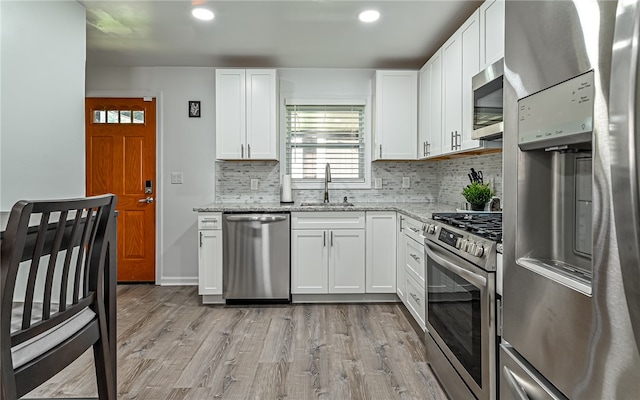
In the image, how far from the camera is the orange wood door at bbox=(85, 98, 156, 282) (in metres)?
4.02

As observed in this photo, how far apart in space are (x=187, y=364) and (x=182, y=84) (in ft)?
9.69

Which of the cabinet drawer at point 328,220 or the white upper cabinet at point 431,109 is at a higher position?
the white upper cabinet at point 431,109

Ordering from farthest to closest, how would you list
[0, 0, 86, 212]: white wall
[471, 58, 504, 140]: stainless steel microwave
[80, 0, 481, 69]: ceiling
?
[80, 0, 481, 69]: ceiling < [0, 0, 86, 212]: white wall < [471, 58, 504, 140]: stainless steel microwave

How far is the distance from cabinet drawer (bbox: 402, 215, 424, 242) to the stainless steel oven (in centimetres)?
44

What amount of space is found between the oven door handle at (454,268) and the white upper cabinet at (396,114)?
1.64 m

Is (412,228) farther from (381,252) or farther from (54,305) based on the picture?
(54,305)

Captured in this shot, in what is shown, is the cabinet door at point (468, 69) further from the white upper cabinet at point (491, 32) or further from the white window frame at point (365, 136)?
the white window frame at point (365, 136)

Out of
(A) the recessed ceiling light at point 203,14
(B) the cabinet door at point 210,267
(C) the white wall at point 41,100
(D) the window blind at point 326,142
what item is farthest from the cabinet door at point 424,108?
(C) the white wall at point 41,100

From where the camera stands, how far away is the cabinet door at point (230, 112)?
142 inches

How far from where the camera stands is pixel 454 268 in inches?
70.1

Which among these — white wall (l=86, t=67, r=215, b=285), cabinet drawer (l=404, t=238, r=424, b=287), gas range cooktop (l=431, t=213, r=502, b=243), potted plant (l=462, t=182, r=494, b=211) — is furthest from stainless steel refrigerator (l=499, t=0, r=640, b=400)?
white wall (l=86, t=67, r=215, b=285)

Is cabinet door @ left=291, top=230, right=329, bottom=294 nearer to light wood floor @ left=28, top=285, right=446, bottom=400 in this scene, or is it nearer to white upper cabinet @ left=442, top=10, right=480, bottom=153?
light wood floor @ left=28, top=285, right=446, bottom=400

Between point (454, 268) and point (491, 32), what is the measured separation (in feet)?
4.53

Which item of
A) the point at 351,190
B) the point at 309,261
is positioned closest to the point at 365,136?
the point at 351,190
